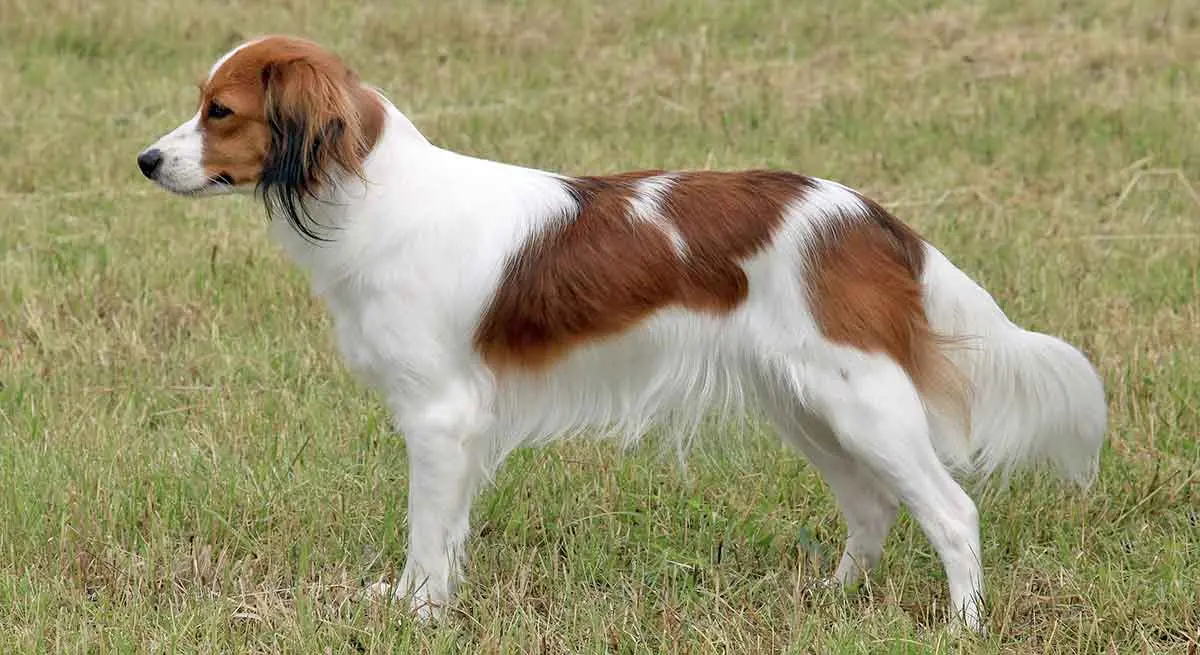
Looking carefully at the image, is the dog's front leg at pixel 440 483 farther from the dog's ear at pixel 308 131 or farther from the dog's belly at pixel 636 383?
the dog's ear at pixel 308 131

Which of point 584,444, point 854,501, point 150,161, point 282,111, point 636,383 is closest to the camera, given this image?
point 282,111

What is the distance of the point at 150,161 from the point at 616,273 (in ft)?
3.88

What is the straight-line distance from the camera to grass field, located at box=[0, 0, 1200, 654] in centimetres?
428

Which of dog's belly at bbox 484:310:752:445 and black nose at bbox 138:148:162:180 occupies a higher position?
black nose at bbox 138:148:162:180

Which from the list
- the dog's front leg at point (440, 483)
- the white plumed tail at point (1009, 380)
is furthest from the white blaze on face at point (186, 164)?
the white plumed tail at point (1009, 380)

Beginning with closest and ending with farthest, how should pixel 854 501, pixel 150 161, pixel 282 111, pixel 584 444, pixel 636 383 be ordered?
pixel 282 111
pixel 150 161
pixel 636 383
pixel 854 501
pixel 584 444

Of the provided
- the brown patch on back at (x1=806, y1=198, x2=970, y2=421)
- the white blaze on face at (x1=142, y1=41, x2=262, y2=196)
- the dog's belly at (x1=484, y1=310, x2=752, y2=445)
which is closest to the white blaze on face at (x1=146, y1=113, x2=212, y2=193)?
the white blaze on face at (x1=142, y1=41, x2=262, y2=196)

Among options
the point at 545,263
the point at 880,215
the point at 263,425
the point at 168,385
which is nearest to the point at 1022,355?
the point at 880,215

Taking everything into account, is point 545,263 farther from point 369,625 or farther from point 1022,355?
point 1022,355

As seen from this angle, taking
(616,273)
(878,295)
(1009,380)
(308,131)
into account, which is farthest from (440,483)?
(1009,380)

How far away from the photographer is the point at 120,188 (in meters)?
8.34

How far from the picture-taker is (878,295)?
4.12 meters

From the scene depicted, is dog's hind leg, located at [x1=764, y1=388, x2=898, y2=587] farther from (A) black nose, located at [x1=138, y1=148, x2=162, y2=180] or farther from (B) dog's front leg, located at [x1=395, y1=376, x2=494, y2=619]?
(A) black nose, located at [x1=138, y1=148, x2=162, y2=180]

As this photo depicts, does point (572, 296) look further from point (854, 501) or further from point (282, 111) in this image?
point (854, 501)
